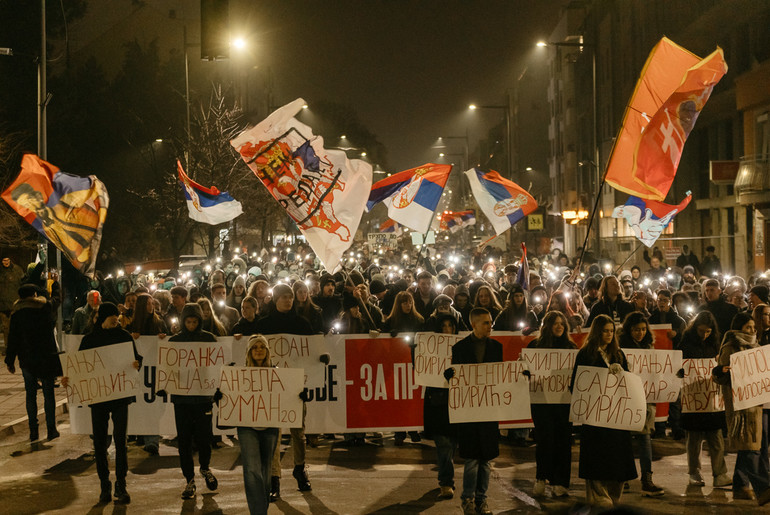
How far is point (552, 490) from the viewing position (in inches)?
335

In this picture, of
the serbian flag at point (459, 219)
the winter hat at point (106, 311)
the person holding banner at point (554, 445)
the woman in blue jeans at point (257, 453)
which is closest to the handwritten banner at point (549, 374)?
the person holding banner at point (554, 445)

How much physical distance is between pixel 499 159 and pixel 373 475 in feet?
350

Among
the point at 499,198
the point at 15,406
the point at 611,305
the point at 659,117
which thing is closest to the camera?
the point at 659,117

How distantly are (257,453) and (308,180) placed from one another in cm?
464

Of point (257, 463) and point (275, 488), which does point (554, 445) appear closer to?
point (275, 488)

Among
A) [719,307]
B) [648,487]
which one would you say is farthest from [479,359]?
[719,307]

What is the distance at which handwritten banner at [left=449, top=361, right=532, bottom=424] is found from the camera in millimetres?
8141

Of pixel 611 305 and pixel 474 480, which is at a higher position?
pixel 611 305

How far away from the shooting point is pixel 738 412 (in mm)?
8289

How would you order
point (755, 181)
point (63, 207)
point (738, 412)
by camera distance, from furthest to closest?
point (755, 181), point (63, 207), point (738, 412)

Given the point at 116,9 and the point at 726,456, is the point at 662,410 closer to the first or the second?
the point at 726,456

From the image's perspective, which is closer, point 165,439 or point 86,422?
point 86,422

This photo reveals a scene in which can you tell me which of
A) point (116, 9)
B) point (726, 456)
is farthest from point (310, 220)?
point (116, 9)

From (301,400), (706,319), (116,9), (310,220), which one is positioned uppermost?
(116,9)
